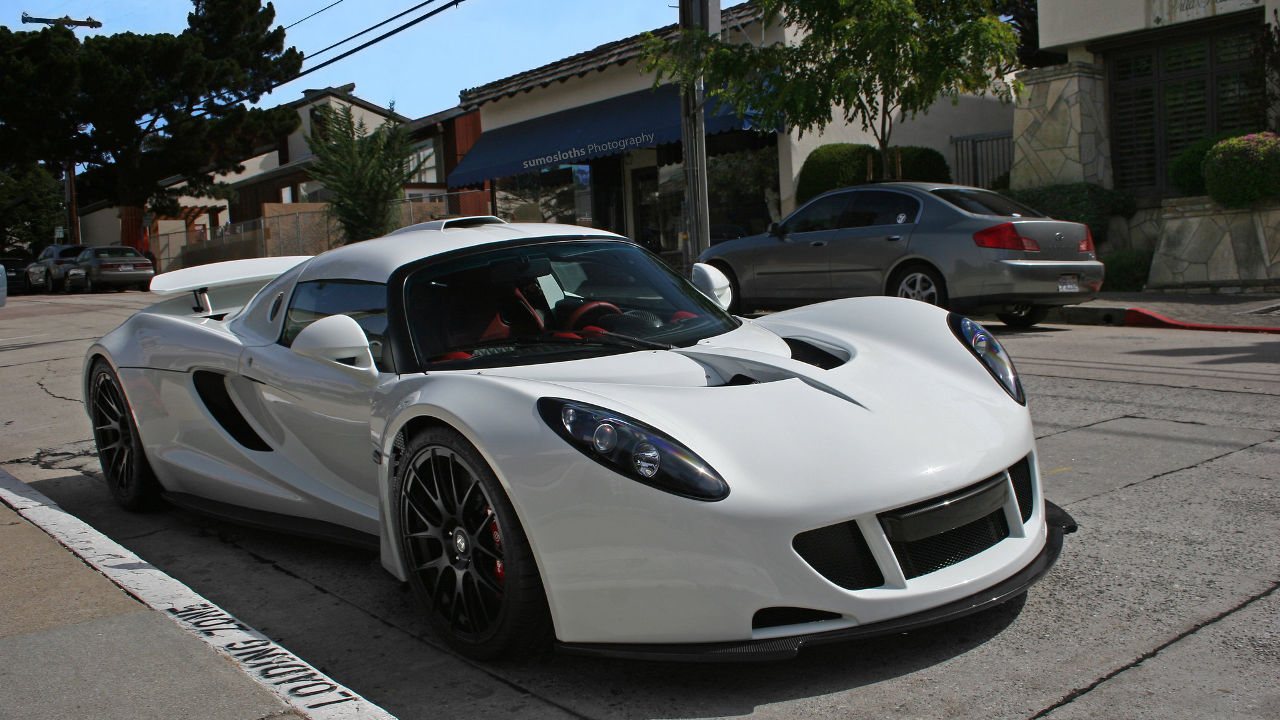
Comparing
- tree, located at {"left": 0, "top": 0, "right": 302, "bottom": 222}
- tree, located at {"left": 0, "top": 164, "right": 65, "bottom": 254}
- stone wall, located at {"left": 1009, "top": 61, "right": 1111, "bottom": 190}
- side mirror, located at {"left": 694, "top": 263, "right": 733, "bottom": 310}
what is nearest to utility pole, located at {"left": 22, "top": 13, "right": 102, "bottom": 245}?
tree, located at {"left": 0, "top": 0, "right": 302, "bottom": 222}

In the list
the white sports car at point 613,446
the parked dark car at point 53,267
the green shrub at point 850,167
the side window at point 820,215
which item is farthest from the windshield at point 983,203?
the parked dark car at point 53,267

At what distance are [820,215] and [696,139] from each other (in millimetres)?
3124

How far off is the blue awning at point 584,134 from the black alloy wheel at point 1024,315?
7.73 meters

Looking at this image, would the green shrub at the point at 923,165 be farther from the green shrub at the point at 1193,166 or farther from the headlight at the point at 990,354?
the headlight at the point at 990,354

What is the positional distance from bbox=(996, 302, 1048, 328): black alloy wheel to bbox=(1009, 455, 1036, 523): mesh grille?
7.83 m

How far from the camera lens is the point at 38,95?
130 ft

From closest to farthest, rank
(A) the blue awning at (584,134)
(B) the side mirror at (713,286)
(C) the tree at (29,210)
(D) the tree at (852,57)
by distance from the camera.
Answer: (B) the side mirror at (713,286), (D) the tree at (852,57), (A) the blue awning at (584,134), (C) the tree at (29,210)

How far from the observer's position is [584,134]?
21.4 meters

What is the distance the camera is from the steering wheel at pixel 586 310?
3.86 meters

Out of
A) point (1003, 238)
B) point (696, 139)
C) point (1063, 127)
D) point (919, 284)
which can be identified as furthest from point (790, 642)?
point (1063, 127)

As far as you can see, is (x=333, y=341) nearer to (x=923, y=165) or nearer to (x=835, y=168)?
(x=835, y=168)

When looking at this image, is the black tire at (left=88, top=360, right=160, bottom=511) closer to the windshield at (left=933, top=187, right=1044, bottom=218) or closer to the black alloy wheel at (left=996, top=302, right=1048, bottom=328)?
the windshield at (left=933, top=187, right=1044, bottom=218)

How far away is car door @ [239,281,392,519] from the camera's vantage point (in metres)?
3.72

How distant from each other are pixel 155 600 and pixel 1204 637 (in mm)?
3008
